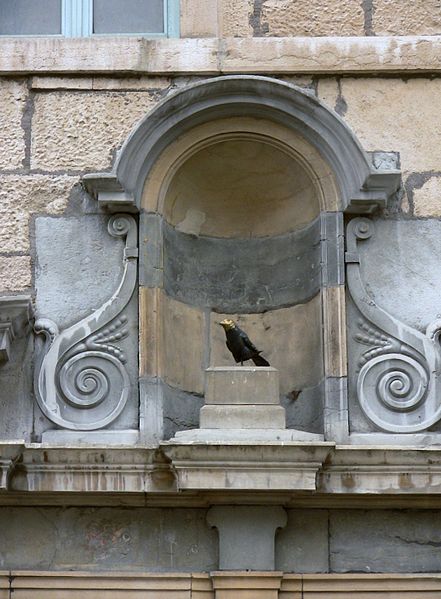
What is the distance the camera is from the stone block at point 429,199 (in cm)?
855

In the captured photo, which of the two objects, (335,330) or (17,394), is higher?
(335,330)

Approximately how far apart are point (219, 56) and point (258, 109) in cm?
32

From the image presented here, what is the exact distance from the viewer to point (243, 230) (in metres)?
8.87

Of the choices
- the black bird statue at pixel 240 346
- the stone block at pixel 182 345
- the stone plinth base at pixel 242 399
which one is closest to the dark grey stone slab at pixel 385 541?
the stone plinth base at pixel 242 399

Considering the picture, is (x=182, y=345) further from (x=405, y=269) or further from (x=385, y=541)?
(x=385, y=541)

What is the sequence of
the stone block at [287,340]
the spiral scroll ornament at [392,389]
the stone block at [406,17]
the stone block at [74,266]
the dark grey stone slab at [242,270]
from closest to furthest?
the spiral scroll ornament at [392,389]
the stone block at [74,266]
the stone block at [287,340]
the dark grey stone slab at [242,270]
the stone block at [406,17]

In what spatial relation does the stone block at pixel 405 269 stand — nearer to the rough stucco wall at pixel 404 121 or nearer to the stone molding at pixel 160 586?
the rough stucco wall at pixel 404 121

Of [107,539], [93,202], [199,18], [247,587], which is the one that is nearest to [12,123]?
[93,202]

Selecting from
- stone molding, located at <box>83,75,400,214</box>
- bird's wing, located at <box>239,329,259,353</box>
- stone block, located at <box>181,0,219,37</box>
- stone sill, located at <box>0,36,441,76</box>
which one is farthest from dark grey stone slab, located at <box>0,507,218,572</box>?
stone block, located at <box>181,0,219,37</box>

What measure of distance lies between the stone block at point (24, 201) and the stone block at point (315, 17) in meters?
1.13

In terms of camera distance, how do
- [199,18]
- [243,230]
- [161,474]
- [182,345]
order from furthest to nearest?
[243,230] < [199,18] < [182,345] < [161,474]

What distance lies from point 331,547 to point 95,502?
98 centimetres

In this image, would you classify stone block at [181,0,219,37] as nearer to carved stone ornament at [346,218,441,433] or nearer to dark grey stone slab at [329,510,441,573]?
carved stone ornament at [346,218,441,433]


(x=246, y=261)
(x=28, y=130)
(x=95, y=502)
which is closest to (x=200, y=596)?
(x=95, y=502)
